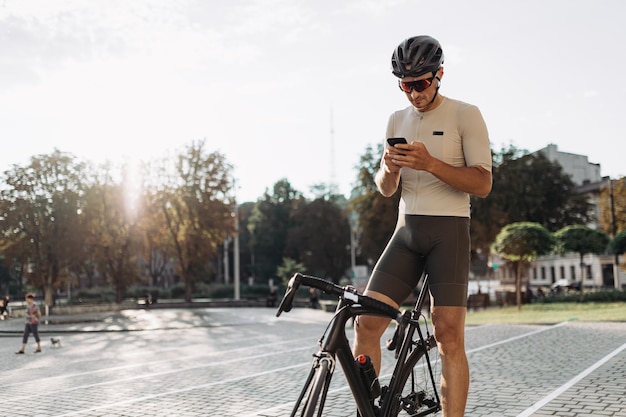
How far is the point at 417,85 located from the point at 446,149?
1.25 ft

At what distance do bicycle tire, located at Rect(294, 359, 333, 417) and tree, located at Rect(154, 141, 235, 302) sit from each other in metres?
43.9

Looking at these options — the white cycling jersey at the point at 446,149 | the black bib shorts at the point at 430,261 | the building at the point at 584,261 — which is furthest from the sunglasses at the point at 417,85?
the building at the point at 584,261

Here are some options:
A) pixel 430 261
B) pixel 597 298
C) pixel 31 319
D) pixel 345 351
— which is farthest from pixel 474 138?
pixel 597 298

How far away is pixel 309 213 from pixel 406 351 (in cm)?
6774

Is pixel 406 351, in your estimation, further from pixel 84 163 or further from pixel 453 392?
pixel 84 163

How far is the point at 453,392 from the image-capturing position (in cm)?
359

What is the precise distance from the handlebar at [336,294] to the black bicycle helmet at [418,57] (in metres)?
1.16

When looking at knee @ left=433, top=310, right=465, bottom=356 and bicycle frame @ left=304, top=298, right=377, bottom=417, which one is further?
knee @ left=433, top=310, right=465, bottom=356

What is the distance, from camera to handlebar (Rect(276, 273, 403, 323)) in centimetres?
306

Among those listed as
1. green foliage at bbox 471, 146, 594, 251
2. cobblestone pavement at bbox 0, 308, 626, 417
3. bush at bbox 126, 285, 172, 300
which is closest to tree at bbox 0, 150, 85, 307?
cobblestone pavement at bbox 0, 308, 626, 417

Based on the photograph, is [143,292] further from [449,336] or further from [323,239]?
[449,336]

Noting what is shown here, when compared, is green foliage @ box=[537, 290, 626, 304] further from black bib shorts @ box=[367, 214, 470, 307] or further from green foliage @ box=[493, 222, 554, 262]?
black bib shorts @ box=[367, 214, 470, 307]

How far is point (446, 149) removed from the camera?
369cm

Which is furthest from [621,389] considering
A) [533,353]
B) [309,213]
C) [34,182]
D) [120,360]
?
[309,213]
